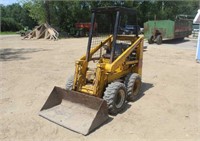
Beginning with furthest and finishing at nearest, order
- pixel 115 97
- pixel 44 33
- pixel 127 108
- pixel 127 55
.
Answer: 1. pixel 44 33
2. pixel 127 55
3. pixel 127 108
4. pixel 115 97

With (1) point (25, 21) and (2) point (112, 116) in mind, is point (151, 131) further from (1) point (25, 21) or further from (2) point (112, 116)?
(1) point (25, 21)

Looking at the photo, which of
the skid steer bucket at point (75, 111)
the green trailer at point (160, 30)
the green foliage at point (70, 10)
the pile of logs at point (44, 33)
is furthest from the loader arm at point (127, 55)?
the green foliage at point (70, 10)

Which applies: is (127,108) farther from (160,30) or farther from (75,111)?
(160,30)

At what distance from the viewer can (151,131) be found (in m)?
4.31

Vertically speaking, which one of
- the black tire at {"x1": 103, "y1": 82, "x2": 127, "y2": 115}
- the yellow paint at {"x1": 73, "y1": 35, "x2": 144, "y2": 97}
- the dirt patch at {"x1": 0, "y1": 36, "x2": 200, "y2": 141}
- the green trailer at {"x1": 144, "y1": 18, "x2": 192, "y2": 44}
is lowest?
the dirt patch at {"x1": 0, "y1": 36, "x2": 200, "y2": 141}

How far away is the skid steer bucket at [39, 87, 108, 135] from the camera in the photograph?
4.37 m

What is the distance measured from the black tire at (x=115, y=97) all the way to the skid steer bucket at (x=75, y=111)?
0.28 meters

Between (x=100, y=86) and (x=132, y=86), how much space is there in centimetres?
98

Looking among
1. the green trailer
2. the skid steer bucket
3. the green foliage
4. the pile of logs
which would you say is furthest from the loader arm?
the green foliage

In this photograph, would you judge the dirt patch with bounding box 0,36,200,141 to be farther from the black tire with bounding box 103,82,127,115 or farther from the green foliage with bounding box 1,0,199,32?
the green foliage with bounding box 1,0,199,32

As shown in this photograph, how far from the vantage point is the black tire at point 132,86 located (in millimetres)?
5603

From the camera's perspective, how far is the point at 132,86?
563 centimetres

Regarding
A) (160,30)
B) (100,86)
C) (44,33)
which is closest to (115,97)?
(100,86)

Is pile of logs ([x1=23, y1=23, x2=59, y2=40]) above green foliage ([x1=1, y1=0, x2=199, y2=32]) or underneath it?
underneath
